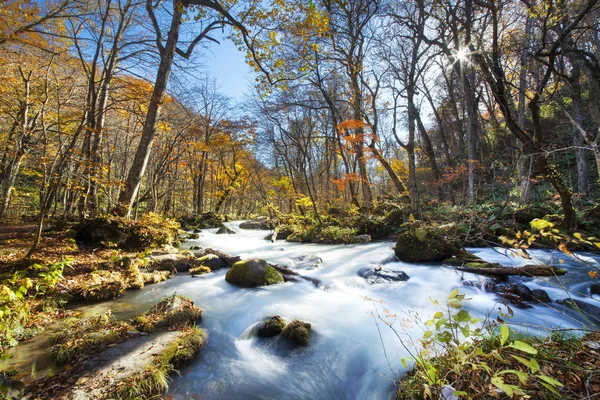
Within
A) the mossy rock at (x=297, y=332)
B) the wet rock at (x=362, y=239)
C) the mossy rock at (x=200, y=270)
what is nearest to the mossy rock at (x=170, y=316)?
the mossy rock at (x=297, y=332)

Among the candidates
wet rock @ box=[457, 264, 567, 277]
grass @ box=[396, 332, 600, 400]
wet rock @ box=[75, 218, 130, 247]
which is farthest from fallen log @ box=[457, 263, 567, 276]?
wet rock @ box=[75, 218, 130, 247]

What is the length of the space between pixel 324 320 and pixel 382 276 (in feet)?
8.22

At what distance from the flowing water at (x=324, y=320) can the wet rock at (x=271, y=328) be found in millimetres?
124

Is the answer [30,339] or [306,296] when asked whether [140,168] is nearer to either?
[30,339]

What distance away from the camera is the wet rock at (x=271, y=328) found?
4152mm

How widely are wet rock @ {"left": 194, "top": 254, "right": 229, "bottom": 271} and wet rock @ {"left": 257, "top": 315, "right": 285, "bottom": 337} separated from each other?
371cm

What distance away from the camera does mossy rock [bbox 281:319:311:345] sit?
3988 millimetres

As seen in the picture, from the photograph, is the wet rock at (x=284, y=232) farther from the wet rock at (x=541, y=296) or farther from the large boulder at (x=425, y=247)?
the wet rock at (x=541, y=296)

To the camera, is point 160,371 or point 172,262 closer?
point 160,371

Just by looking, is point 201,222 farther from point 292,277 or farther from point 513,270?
point 513,270

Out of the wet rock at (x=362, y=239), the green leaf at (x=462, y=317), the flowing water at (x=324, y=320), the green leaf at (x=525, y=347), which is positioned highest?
the green leaf at (x=525, y=347)

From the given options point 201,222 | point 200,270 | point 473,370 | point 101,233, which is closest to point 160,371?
point 473,370

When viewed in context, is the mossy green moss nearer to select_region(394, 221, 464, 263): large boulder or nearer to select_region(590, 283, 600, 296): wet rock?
select_region(394, 221, 464, 263): large boulder

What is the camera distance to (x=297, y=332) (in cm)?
402
